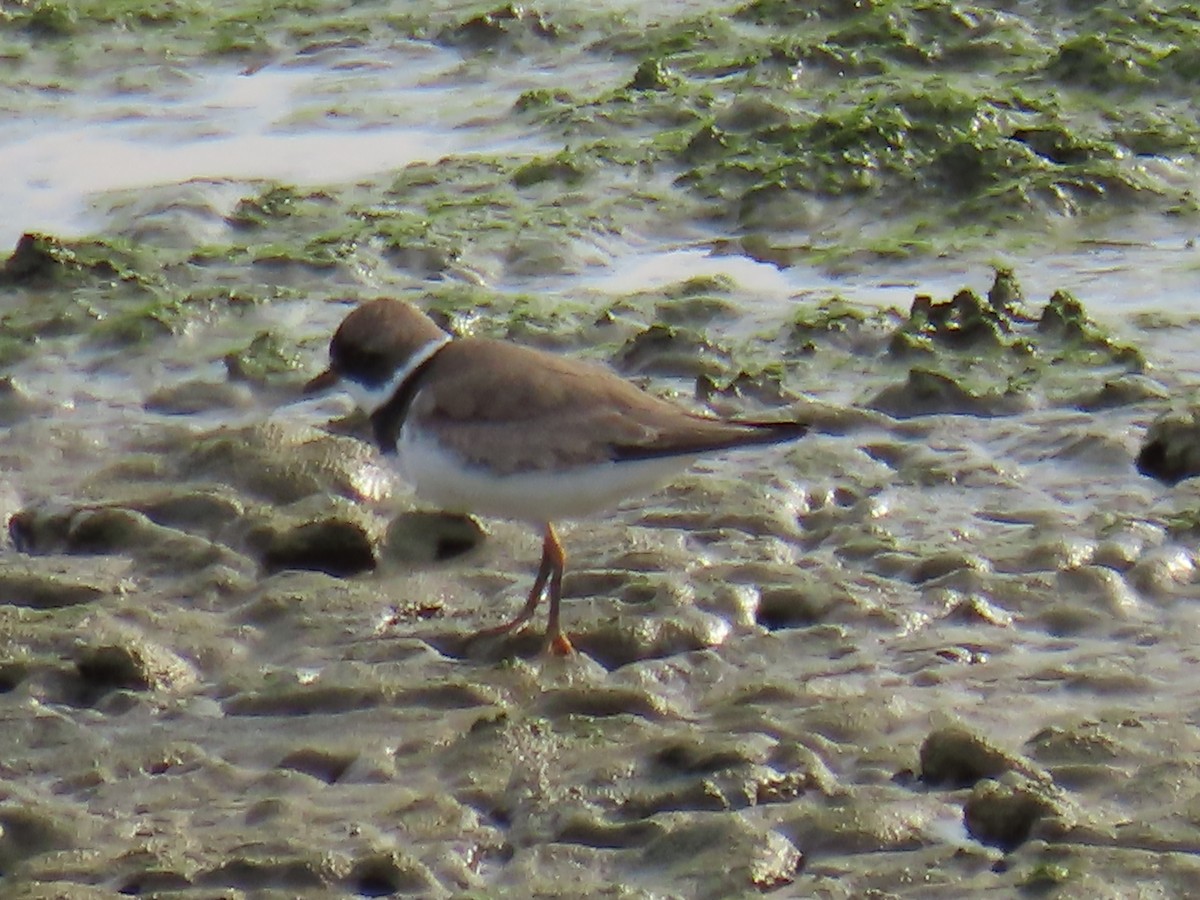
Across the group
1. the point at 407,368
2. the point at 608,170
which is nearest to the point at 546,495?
the point at 407,368

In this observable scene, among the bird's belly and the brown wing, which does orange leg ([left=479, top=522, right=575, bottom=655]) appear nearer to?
the bird's belly

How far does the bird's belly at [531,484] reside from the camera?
5.71 meters

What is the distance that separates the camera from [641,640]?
5777mm

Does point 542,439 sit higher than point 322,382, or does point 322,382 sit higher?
point 542,439

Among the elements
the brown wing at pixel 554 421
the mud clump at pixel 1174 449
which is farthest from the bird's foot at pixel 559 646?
the mud clump at pixel 1174 449

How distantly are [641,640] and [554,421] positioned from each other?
607 mm

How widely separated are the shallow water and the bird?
13.1 inches

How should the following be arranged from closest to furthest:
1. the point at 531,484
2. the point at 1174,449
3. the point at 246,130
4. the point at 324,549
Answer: the point at 531,484 → the point at 324,549 → the point at 1174,449 → the point at 246,130

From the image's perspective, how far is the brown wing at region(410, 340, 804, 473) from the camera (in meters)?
5.67

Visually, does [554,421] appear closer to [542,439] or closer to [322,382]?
[542,439]

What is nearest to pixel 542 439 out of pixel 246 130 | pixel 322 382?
pixel 322 382

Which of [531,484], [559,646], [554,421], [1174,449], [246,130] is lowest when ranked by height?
[1174,449]

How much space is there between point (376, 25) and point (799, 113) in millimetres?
2557

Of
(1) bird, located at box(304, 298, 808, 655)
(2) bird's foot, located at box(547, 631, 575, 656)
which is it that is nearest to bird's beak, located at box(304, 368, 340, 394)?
(1) bird, located at box(304, 298, 808, 655)
